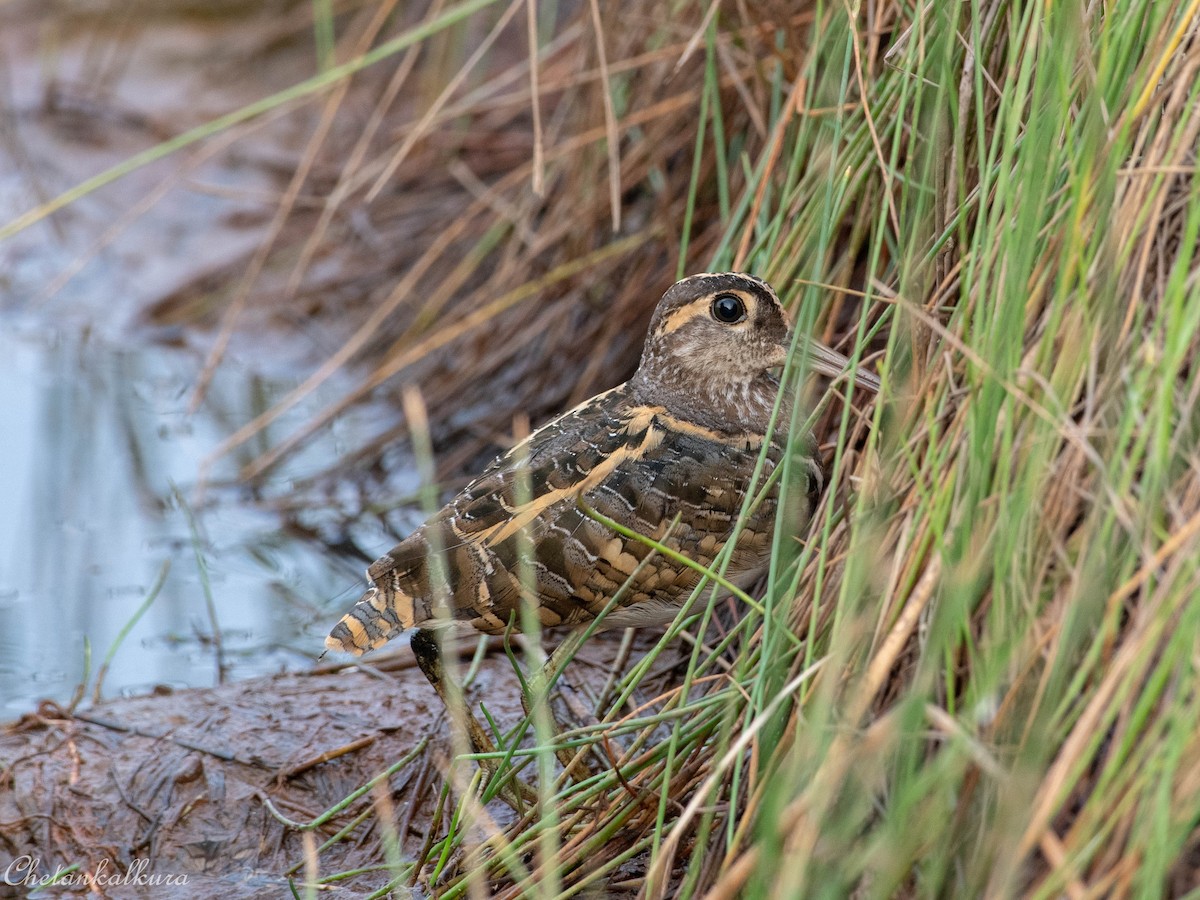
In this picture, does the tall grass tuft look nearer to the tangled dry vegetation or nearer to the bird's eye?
the tangled dry vegetation

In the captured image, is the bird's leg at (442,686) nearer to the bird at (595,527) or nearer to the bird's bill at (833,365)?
the bird at (595,527)

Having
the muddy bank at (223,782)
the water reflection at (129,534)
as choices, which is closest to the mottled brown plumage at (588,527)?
the muddy bank at (223,782)

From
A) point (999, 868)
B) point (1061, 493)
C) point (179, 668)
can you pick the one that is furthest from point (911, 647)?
point (179, 668)

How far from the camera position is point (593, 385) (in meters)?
5.57

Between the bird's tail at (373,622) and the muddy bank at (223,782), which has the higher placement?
the bird's tail at (373,622)

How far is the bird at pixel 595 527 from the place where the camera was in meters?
3.37

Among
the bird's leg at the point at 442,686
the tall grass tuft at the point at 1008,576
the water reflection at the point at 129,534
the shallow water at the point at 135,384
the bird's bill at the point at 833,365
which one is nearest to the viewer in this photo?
the tall grass tuft at the point at 1008,576

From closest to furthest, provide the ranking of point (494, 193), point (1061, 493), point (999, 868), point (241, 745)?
1. point (999, 868)
2. point (1061, 493)
3. point (241, 745)
4. point (494, 193)

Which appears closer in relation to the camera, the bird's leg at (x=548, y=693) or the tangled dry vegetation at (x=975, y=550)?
the tangled dry vegetation at (x=975, y=550)

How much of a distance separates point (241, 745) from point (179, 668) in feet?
2.77

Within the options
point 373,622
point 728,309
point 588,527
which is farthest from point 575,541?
point 728,309

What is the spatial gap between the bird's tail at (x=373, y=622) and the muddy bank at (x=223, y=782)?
1.04 ft

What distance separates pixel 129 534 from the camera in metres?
5.55

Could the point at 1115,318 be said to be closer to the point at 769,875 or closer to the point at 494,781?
the point at 769,875
